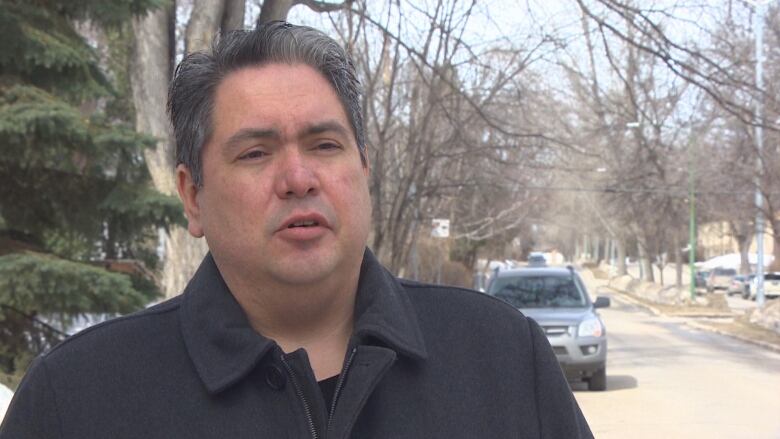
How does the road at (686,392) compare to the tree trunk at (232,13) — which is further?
the road at (686,392)

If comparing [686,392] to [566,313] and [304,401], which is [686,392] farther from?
[304,401]

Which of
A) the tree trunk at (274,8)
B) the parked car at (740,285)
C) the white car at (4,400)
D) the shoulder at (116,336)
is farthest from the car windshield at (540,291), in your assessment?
the parked car at (740,285)

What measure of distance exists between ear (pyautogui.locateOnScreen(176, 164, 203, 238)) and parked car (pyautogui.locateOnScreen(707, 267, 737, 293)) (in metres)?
62.5

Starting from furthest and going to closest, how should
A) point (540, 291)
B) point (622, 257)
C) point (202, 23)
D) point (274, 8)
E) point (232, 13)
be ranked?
point (622, 257), point (540, 291), point (232, 13), point (274, 8), point (202, 23)

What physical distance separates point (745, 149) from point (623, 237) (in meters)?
40.9

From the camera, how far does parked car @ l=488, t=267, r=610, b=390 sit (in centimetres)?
1495

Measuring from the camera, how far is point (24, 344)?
23.4 ft

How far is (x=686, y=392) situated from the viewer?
49.8 ft

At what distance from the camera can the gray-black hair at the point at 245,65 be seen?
205 centimetres

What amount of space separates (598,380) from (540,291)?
1753 millimetres

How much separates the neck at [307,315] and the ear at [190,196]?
202mm

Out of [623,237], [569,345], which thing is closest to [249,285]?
[569,345]

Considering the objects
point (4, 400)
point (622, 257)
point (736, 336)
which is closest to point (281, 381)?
point (4, 400)

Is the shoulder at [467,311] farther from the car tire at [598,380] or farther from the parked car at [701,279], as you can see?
the parked car at [701,279]
